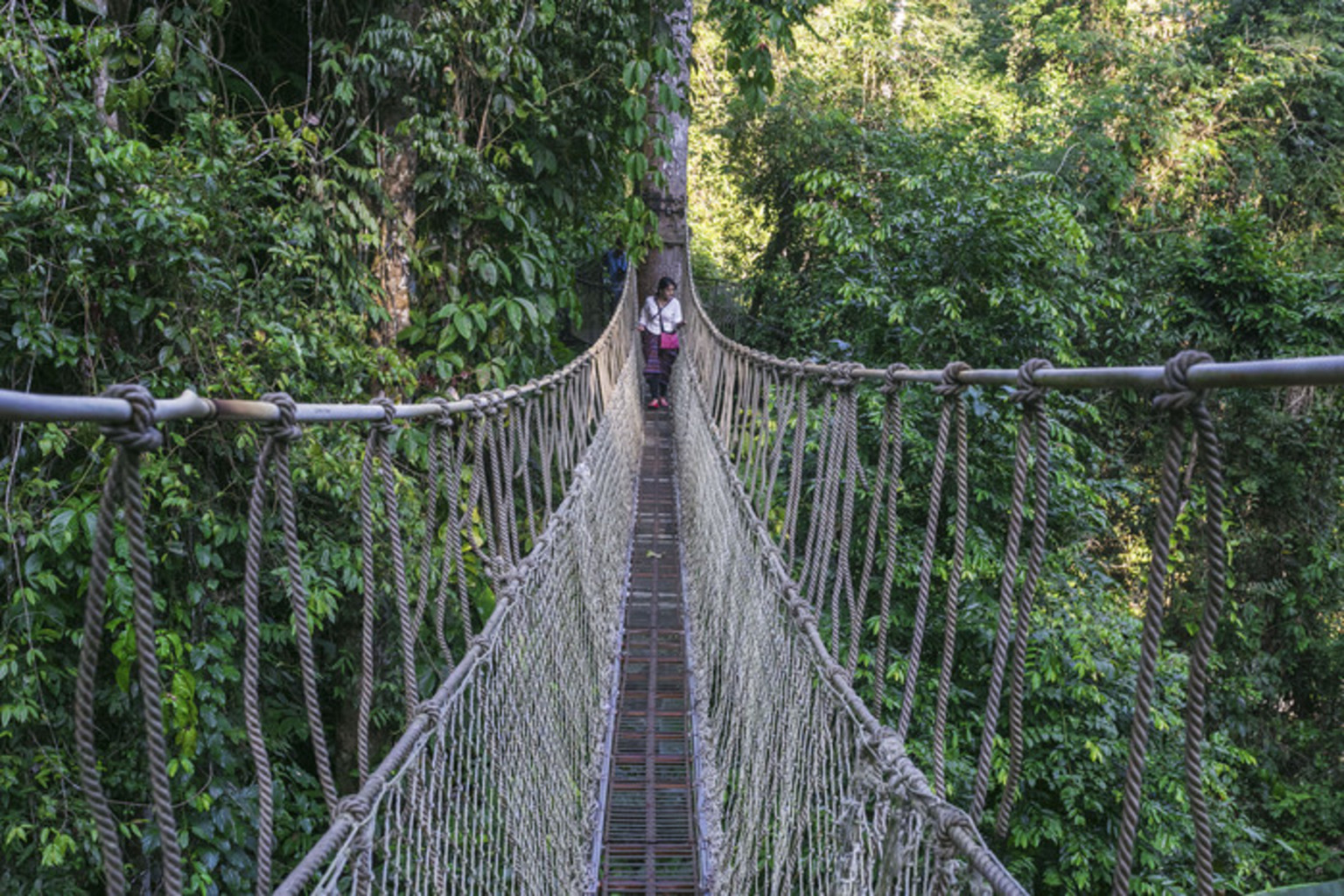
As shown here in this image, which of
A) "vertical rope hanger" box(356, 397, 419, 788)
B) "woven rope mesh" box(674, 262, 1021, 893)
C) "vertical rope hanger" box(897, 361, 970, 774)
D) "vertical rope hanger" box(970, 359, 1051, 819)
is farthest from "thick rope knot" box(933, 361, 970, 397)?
"vertical rope hanger" box(356, 397, 419, 788)

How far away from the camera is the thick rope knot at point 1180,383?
520 mm

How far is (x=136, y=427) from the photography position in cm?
52

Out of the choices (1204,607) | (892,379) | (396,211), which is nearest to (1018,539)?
(1204,607)

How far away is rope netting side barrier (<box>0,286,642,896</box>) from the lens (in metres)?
0.53

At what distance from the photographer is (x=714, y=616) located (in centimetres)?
264

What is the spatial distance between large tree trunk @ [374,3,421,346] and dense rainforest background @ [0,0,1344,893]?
0.01 metres

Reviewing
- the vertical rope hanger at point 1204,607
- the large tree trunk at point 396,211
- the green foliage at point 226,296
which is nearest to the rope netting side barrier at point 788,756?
the vertical rope hanger at point 1204,607

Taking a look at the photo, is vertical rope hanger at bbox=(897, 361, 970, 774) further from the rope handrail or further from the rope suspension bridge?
the rope handrail

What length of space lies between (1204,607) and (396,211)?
2868 mm

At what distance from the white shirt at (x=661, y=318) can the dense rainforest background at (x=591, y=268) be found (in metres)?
0.87

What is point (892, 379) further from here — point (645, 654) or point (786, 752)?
point (645, 654)

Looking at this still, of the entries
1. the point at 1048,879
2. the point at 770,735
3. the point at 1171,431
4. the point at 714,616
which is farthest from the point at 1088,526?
the point at 1171,431

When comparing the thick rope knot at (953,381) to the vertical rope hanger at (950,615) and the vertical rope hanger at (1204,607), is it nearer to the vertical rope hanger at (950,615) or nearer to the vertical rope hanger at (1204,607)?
the vertical rope hanger at (950,615)

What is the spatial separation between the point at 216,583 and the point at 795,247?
5923 millimetres
